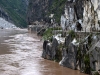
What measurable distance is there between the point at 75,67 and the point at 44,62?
31.3ft

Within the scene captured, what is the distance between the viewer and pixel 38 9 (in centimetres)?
17888

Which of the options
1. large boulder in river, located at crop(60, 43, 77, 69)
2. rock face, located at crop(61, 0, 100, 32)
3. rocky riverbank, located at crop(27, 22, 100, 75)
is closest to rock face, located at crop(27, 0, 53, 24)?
rock face, located at crop(61, 0, 100, 32)

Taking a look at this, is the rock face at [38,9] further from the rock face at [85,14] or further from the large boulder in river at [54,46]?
the large boulder in river at [54,46]

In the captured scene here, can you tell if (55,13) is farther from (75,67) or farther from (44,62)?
(75,67)

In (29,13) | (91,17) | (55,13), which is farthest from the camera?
(29,13)

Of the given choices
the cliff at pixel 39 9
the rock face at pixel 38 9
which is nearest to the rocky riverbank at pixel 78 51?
the cliff at pixel 39 9

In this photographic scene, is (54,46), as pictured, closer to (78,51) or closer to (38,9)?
(78,51)

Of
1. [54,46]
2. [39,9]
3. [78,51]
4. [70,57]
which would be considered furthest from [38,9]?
[78,51]

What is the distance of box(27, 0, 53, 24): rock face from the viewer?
6369 inches

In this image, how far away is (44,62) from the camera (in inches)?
1847

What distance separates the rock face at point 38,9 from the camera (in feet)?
531

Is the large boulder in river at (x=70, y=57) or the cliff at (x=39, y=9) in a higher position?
the cliff at (x=39, y=9)

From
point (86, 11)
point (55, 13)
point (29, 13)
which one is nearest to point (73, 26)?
point (86, 11)

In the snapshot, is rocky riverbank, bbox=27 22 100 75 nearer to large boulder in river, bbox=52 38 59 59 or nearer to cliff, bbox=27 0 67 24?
large boulder in river, bbox=52 38 59 59
